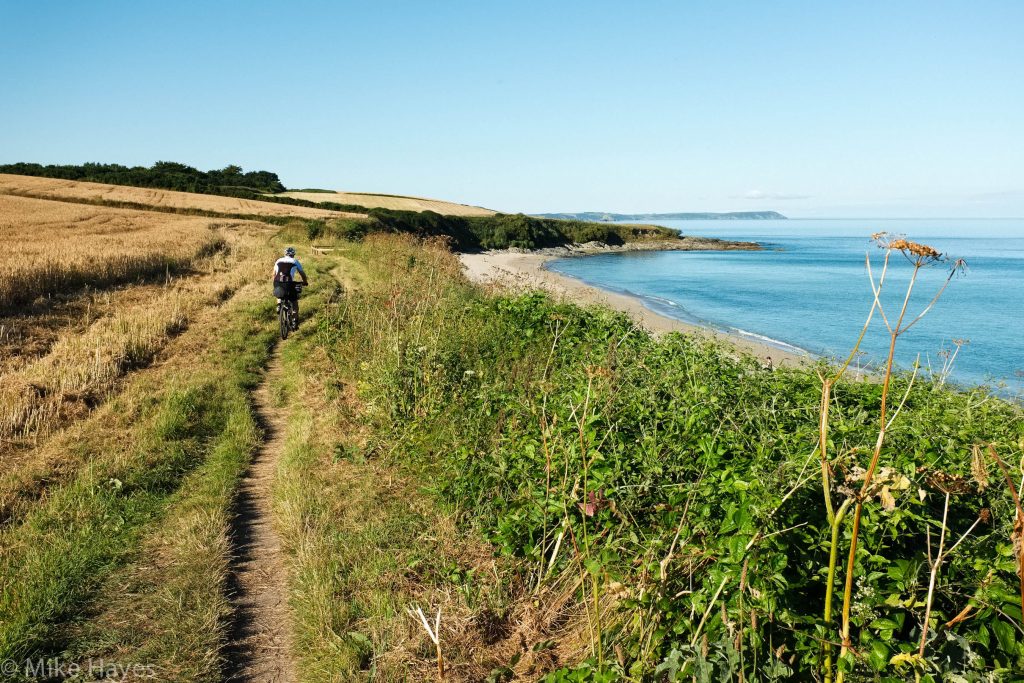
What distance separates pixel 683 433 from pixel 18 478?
21.2ft

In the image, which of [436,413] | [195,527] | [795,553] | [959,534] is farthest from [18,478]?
[959,534]

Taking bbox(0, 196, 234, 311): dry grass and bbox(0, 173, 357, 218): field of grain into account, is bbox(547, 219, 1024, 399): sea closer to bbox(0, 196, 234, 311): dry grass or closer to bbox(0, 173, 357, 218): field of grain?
bbox(0, 196, 234, 311): dry grass

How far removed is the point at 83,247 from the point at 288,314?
48.2 ft

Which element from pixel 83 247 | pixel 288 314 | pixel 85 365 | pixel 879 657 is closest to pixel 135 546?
pixel 879 657

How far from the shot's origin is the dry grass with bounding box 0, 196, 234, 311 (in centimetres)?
1755

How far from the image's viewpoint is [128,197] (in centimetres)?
5472

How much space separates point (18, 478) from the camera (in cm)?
627

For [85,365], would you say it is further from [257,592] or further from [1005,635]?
[1005,635]

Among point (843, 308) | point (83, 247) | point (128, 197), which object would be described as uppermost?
point (128, 197)

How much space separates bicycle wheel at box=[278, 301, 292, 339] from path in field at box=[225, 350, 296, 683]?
7107 mm

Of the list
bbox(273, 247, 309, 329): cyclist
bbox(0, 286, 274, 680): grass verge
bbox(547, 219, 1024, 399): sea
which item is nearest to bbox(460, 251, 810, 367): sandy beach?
bbox(547, 219, 1024, 399): sea

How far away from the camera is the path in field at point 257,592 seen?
4211mm

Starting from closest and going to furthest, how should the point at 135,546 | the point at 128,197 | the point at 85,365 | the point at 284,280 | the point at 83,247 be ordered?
1. the point at 135,546
2. the point at 85,365
3. the point at 284,280
4. the point at 83,247
5. the point at 128,197

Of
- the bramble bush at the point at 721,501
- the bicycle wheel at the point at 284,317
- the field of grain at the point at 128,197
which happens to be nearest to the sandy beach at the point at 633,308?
the bicycle wheel at the point at 284,317
